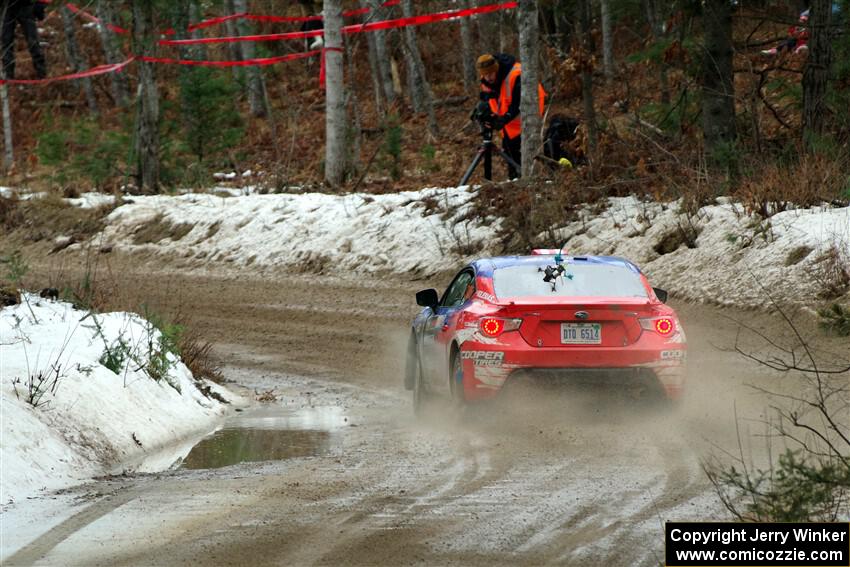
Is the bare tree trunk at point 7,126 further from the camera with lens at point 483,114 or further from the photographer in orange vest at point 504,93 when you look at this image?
the camera with lens at point 483,114

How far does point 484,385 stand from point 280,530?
388cm

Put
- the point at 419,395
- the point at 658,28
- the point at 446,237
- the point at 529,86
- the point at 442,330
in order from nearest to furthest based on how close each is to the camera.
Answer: the point at 442,330 → the point at 419,395 → the point at 529,86 → the point at 446,237 → the point at 658,28

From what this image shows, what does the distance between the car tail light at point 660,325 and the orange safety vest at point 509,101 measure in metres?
11.8

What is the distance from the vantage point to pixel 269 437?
35.5 feet

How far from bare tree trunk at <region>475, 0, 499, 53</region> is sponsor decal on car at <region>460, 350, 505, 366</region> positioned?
2828 centimetres

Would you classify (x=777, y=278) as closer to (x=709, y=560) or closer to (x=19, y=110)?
(x=709, y=560)

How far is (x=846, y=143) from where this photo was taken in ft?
59.0

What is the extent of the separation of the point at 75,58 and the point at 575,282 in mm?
41276

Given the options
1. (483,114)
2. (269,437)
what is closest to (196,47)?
(483,114)

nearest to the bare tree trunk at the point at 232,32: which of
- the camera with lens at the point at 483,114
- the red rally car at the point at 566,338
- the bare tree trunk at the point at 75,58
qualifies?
the bare tree trunk at the point at 75,58

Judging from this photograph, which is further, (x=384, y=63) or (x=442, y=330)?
(x=384, y=63)

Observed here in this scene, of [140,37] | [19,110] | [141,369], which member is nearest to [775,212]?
[141,369]

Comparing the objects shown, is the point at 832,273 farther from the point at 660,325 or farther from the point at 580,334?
the point at 580,334

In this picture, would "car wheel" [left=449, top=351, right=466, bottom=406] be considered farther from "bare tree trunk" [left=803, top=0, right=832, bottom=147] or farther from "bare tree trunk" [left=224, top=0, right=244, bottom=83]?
"bare tree trunk" [left=224, top=0, right=244, bottom=83]
